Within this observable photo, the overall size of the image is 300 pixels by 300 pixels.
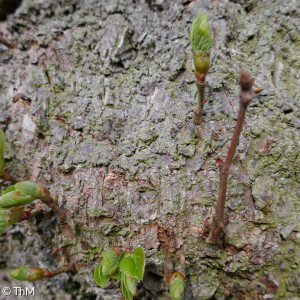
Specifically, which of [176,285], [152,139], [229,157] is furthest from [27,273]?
[229,157]

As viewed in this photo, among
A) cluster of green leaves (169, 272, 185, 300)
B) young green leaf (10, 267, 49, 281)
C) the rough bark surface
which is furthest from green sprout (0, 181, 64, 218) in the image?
cluster of green leaves (169, 272, 185, 300)

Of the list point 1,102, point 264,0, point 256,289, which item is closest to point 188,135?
point 256,289

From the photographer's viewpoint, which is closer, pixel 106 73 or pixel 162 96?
pixel 162 96

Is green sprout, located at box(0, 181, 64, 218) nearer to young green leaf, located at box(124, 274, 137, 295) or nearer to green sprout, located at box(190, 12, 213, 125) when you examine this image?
young green leaf, located at box(124, 274, 137, 295)

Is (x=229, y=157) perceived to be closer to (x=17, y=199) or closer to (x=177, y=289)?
(x=177, y=289)

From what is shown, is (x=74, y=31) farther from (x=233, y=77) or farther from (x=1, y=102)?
(x=233, y=77)
